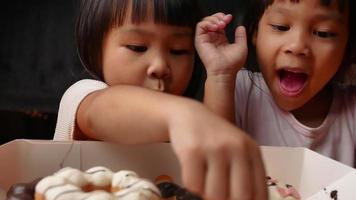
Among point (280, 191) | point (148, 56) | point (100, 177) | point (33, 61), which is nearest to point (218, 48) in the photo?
point (148, 56)

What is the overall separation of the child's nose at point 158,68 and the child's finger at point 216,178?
1.31 feet

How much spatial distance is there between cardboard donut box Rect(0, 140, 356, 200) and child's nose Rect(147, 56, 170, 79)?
13 centimetres

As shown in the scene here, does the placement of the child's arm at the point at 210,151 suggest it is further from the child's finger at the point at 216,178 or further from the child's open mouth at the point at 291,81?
the child's open mouth at the point at 291,81

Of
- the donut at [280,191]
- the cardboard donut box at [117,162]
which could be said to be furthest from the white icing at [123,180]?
the donut at [280,191]

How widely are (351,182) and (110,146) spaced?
273 mm

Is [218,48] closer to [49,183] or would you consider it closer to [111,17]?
[111,17]

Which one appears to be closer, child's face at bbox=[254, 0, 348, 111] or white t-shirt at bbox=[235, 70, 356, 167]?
child's face at bbox=[254, 0, 348, 111]

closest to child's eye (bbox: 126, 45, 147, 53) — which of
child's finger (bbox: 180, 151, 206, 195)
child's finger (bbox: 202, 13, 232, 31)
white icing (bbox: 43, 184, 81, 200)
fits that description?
child's finger (bbox: 202, 13, 232, 31)

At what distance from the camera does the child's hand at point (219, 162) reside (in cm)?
33

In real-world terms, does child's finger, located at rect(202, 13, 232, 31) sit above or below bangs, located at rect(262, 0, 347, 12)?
below

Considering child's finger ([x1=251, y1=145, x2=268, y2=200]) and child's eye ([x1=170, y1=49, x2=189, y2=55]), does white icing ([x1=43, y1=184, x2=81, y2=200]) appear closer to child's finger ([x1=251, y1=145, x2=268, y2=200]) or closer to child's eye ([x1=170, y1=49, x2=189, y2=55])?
child's finger ([x1=251, y1=145, x2=268, y2=200])

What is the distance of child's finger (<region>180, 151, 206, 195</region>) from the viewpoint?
1.09 ft

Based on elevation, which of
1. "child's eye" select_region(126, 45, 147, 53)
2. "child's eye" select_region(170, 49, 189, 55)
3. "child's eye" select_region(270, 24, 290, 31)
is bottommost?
"child's eye" select_region(170, 49, 189, 55)

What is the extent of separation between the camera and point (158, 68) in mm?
725
